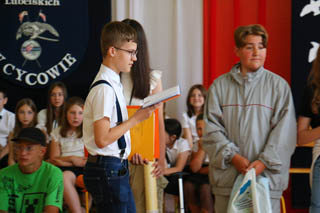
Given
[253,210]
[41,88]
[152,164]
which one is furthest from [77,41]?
[253,210]

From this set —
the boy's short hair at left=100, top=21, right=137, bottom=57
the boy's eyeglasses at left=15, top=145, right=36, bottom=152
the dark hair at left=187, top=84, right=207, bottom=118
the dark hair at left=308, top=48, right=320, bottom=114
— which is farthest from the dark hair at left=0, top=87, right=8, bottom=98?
the dark hair at left=308, top=48, right=320, bottom=114

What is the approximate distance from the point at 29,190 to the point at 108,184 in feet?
3.94

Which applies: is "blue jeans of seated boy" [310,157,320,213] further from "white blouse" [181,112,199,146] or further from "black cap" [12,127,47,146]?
"white blouse" [181,112,199,146]

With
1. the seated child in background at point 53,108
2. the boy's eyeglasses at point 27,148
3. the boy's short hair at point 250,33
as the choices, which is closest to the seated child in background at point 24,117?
the seated child in background at point 53,108

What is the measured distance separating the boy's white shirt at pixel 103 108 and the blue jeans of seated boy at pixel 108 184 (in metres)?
0.05

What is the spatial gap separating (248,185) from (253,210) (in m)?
0.14

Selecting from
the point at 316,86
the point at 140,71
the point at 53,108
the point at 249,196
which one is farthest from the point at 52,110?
the point at 316,86

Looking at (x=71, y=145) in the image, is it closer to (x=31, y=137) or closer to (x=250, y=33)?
(x=31, y=137)

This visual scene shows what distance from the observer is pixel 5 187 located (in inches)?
123

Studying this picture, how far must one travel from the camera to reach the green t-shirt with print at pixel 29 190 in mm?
3096

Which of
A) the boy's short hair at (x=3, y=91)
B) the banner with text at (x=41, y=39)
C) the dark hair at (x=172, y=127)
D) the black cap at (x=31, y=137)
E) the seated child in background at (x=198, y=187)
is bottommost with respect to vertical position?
the seated child in background at (x=198, y=187)

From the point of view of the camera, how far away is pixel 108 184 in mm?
2135

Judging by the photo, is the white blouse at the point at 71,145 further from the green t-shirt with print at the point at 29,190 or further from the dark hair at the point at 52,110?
the green t-shirt with print at the point at 29,190

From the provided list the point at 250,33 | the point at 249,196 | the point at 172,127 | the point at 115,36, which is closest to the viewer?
the point at 115,36
